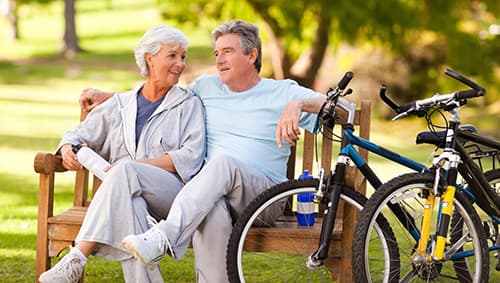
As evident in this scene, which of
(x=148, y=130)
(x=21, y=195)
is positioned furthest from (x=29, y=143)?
(x=148, y=130)

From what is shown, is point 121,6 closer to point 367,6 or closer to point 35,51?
point 35,51

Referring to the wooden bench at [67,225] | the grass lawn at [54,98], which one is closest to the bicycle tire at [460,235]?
the wooden bench at [67,225]

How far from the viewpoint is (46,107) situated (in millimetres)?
21562

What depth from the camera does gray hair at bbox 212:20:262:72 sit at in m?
5.34

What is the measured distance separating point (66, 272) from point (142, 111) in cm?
103

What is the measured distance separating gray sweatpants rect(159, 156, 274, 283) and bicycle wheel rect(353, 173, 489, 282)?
0.62 meters

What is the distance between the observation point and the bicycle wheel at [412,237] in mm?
4523

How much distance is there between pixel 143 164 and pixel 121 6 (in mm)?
51318

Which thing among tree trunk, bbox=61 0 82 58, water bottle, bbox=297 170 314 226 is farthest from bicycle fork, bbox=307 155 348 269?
tree trunk, bbox=61 0 82 58

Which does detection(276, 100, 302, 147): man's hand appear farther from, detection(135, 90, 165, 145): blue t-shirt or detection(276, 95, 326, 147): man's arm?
detection(135, 90, 165, 145): blue t-shirt

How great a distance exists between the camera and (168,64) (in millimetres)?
5344

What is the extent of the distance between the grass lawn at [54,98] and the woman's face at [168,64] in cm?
118

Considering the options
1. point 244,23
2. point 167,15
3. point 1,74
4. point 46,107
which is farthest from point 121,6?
point 244,23

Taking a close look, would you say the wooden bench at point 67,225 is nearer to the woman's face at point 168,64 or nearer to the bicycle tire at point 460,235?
the bicycle tire at point 460,235
